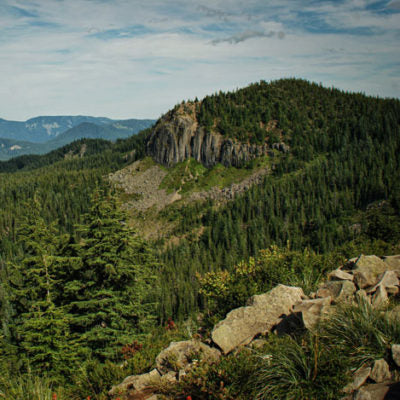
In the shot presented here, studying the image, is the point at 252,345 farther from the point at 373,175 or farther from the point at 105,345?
the point at 373,175

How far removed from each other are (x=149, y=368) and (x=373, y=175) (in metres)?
156

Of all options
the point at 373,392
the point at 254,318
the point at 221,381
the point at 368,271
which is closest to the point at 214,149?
the point at 368,271

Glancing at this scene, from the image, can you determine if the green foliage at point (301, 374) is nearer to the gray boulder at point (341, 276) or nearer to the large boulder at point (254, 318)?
the large boulder at point (254, 318)

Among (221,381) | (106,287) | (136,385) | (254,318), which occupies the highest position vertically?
(221,381)

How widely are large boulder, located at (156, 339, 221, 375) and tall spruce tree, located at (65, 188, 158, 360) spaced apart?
12.7m

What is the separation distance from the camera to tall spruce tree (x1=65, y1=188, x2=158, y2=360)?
2453cm

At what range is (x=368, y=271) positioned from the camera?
14555 millimetres

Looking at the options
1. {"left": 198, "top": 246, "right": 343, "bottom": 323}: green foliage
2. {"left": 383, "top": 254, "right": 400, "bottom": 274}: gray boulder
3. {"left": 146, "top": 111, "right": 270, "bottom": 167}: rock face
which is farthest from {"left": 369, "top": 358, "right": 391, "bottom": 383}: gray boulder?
{"left": 146, "top": 111, "right": 270, "bottom": 167}: rock face

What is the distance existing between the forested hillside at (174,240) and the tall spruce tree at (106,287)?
11 cm

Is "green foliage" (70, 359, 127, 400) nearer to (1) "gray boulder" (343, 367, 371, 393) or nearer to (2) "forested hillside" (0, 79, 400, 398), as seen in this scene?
(2) "forested hillside" (0, 79, 400, 398)

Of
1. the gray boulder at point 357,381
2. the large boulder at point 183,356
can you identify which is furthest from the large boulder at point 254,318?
the gray boulder at point 357,381

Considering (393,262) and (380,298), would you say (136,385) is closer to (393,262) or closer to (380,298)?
(380,298)

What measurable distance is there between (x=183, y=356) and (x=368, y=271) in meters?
9.45

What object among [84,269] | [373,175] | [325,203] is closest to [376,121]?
[373,175]
